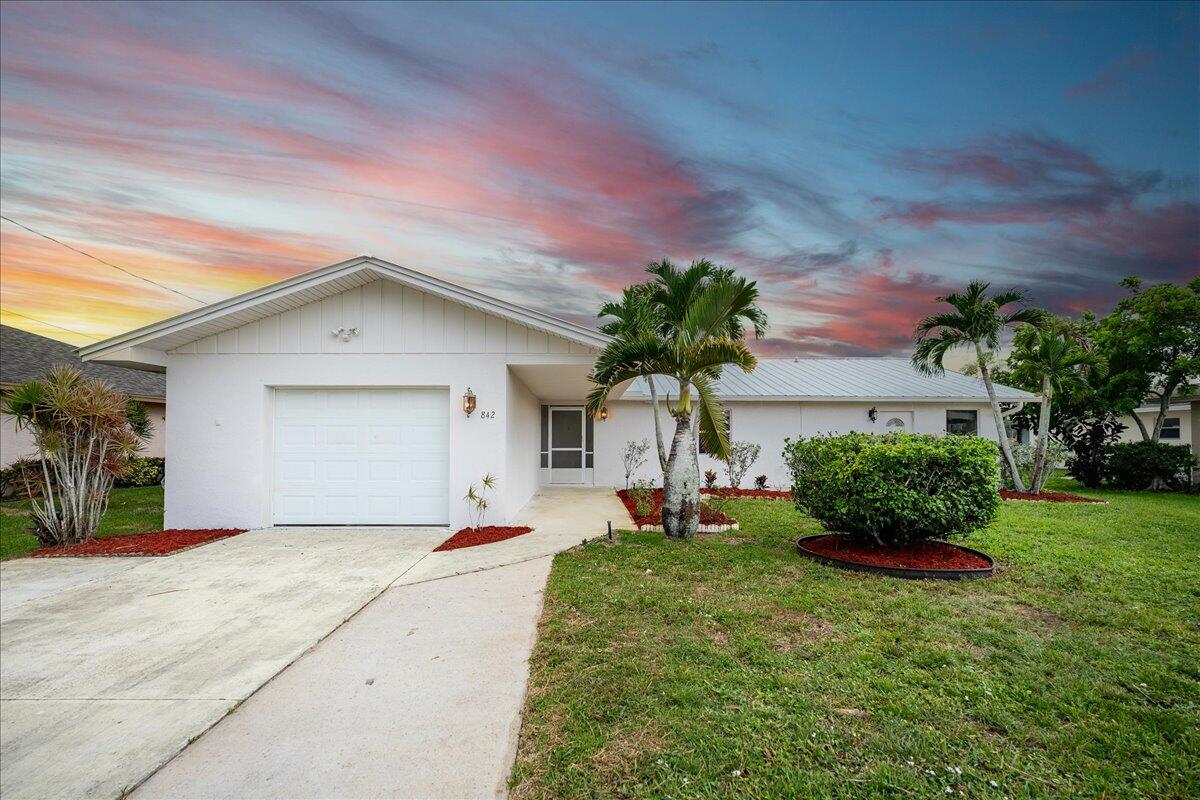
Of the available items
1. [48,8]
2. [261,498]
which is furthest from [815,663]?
[48,8]

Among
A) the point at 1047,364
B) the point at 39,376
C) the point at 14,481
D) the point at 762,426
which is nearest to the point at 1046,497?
the point at 1047,364

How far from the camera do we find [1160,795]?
7.30ft

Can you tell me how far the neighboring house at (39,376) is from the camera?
12.5 metres

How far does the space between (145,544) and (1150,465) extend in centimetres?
2417

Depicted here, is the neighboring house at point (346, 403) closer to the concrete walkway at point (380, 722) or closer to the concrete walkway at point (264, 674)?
the concrete walkway at point (264, 674)

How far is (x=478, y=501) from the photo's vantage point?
8555 mm

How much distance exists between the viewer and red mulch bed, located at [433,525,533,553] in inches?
295

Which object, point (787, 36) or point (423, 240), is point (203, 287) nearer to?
point (423, 240)

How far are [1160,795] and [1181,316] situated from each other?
22.3 m

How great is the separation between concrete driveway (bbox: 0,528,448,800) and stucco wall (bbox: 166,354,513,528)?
1.41 m

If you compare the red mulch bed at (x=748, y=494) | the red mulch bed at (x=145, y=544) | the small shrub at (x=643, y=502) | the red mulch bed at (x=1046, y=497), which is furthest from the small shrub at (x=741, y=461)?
the red mulch bed at (x=145, y=544)

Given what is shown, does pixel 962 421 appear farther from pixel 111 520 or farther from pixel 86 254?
pixel 86 254

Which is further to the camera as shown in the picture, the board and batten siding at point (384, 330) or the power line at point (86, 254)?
the power line at point (86, 254)

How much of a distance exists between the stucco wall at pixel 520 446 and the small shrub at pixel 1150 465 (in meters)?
17.8
